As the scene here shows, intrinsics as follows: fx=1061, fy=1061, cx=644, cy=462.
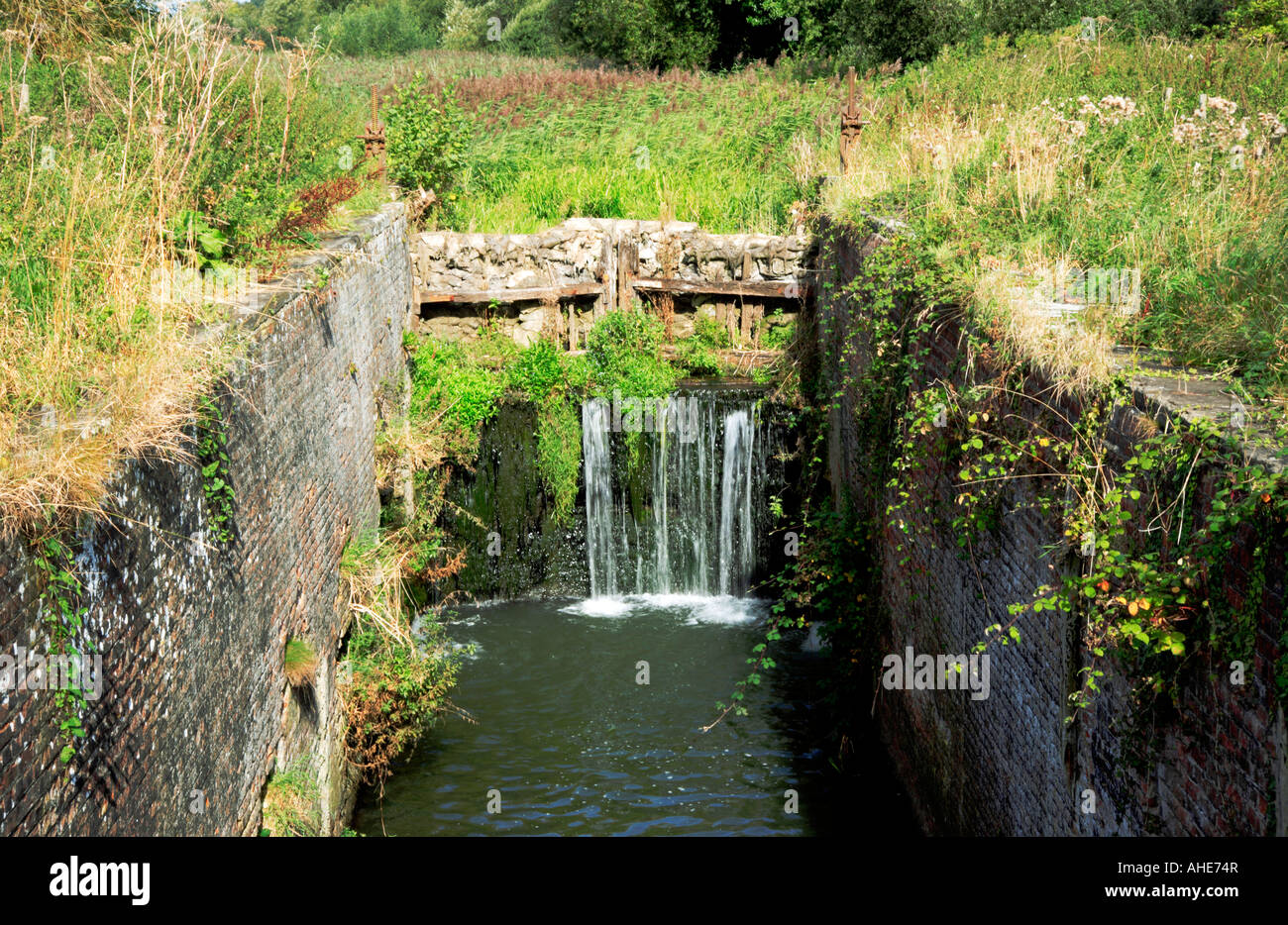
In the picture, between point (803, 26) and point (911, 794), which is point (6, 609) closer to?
point (911, 794)

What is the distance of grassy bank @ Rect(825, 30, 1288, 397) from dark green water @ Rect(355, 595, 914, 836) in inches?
160

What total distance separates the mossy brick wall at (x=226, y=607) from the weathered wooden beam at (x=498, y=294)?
3454mm

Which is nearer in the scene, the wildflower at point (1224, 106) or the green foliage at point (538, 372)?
the wildflower at point (1224, 106)

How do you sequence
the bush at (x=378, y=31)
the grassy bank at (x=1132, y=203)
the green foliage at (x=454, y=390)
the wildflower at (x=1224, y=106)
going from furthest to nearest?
1. the bush at (x=378, y=31)
2. the green foliage at (x=454, y=390)
3. the wildflower at (x=1224, y=106)
4. the grassy bank at (x=1132, y=203)

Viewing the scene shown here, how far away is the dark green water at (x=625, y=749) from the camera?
25.3 ft

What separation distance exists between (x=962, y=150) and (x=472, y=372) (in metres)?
5.77

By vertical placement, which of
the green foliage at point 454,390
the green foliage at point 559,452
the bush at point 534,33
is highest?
the bush at point 534,33

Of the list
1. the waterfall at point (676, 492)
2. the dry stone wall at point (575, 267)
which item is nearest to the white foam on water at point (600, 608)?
the waterfall at point (676, 492)

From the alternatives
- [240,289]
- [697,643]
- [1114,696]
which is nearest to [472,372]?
[697,643]

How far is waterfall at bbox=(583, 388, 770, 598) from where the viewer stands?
→ 1177 centimetres

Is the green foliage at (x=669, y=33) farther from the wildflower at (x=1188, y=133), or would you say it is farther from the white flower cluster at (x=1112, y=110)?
the wildflower at (x=1188, y=133)

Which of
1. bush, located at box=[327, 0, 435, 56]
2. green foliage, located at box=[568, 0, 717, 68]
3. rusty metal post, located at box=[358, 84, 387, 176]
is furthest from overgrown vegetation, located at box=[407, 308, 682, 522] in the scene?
bush, located at box=[327, 0, 435, 56]

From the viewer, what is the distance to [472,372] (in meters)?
12.1

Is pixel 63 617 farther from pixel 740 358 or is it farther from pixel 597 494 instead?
pixel 740 358
